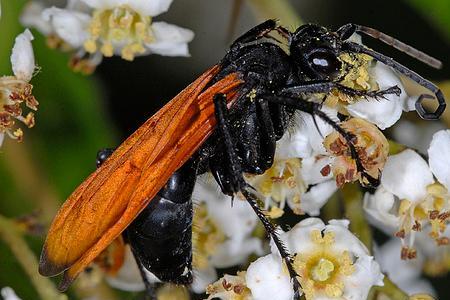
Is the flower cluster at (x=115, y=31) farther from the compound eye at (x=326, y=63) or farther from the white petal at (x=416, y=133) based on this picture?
the white petal at (x=416, y=133)

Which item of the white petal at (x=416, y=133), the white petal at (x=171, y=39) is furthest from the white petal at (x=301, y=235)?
the white petal at (x=416, y=133)

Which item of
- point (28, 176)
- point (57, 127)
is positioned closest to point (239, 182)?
point (28, 176)

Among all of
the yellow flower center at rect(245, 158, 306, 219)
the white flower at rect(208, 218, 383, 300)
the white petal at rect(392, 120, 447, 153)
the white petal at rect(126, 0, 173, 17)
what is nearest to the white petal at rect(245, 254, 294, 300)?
the white flower at rect(208, 218, 383, 300)

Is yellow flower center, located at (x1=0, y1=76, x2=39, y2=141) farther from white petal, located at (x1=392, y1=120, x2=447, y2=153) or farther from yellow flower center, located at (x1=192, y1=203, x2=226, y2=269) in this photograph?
white petal, located at (x1=392, y1=120, x2=447, y2=153)

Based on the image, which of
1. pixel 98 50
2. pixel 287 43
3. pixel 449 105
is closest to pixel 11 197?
pixel 98 50

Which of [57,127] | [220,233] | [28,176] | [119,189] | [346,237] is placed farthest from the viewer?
[57,127]

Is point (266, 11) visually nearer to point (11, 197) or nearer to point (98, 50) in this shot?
point (98, 50)

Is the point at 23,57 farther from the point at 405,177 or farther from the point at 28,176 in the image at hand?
the point at 405,177
